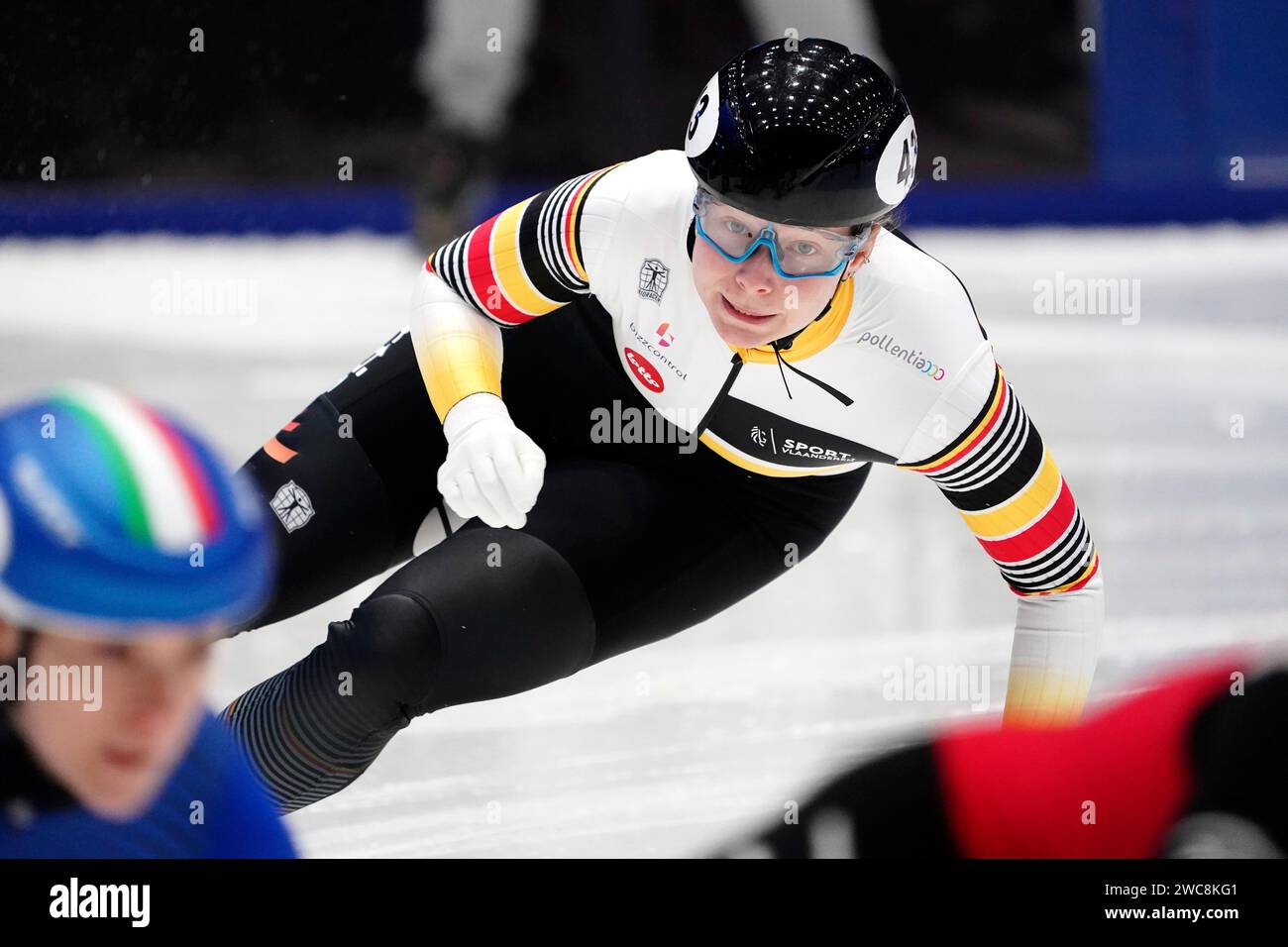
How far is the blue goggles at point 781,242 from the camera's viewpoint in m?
1.71

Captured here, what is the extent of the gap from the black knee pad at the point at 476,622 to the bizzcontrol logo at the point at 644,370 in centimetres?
28

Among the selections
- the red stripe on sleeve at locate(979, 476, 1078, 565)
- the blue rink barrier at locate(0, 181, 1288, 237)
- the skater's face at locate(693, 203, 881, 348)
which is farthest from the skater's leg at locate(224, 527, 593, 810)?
the blue rink barrier at locate(0, 181, 1288, 237)

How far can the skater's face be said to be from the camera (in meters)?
1.72

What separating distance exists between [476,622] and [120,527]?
74 centimetres

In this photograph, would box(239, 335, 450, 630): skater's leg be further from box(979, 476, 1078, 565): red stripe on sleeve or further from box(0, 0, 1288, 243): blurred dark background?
box(0, 0, 1288, 243): blurred dark background

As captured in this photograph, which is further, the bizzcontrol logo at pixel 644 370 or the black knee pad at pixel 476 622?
the bizzcontrol logo at pixel 644 370

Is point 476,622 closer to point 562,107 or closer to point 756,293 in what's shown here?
point 756,293

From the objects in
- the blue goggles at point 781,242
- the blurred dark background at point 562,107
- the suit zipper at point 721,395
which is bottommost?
the suit zipper at point 721,395

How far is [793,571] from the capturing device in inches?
113

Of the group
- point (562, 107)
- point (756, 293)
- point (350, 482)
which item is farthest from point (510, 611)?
point (562, 107)

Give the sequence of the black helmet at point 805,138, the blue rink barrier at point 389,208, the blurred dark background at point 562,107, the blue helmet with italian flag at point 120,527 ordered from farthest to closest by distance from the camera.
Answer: the blue rink barrier at point 389,208, the blurred dark background at point 562,107, the black helmet at point 805,138, the blue helmet with italian flag at point 120,527

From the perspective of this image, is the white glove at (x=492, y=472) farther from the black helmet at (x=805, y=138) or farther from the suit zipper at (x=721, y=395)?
the black helmet at (x=805, y=138)

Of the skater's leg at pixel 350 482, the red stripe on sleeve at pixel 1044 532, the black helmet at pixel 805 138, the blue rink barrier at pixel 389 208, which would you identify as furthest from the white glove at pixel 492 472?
the blue rink barrier at pixel 389 208
